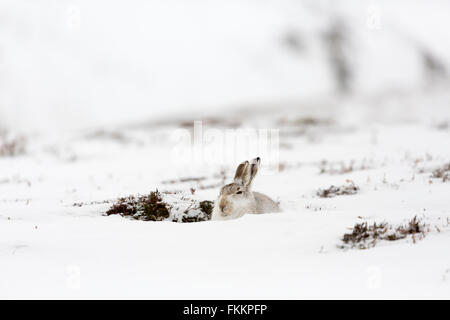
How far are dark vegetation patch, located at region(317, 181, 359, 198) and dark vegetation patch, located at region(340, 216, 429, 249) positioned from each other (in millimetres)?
2773

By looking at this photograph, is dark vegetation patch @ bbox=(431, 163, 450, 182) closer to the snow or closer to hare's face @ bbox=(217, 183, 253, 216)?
the snow

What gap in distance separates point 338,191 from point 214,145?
10.6 metres

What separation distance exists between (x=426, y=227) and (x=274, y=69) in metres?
23.9

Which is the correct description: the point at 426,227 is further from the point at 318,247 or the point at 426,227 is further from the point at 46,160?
the point at 46,160

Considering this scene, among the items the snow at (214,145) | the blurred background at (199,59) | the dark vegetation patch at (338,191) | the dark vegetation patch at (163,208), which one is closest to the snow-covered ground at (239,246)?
the snow at (214,145)

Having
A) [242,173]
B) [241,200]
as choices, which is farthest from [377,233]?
[242,173]

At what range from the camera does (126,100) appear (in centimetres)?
2406

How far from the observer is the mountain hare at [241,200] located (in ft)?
22.0

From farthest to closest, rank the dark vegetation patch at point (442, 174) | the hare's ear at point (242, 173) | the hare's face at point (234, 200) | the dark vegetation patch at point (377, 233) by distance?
1. the dark vegetation patch at point (442, 174)
2. the hare's ear at point (242, 173)
3. the hare's face at point (234, 200)
4. the dark vegetation patch at point (377, 233)

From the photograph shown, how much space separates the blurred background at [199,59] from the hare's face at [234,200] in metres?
17.0

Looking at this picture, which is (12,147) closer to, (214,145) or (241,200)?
(214,145)

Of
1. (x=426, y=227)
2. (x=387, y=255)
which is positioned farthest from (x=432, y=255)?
(x=426, y=227)

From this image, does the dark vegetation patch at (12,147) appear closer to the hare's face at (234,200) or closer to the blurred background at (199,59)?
the blurred background at (199,59)

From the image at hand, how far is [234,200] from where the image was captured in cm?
680
